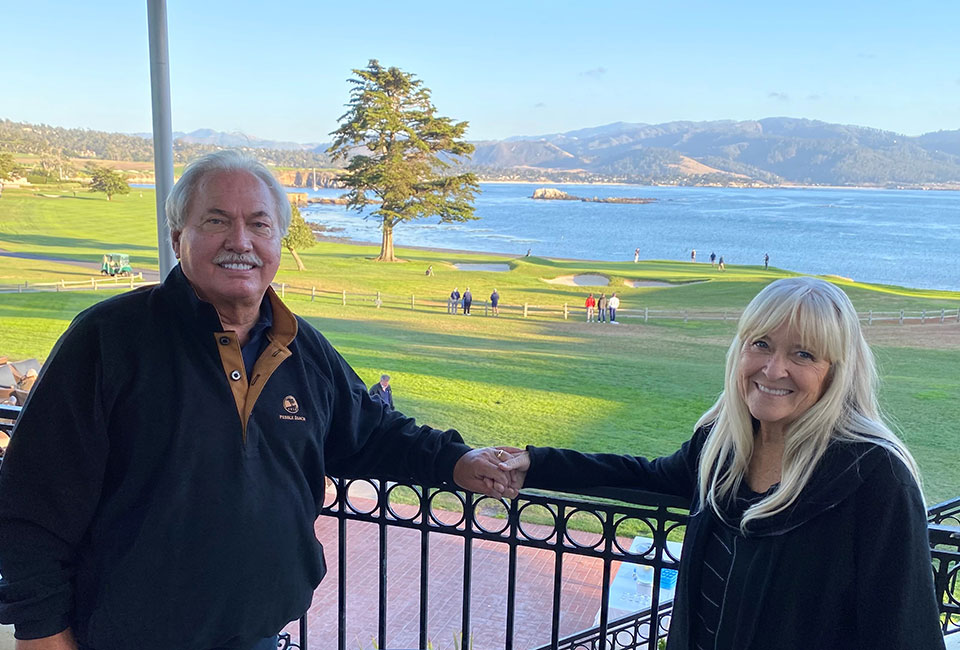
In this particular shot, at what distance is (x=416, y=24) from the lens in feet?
144

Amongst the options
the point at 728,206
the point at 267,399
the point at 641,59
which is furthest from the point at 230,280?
the point at 728,206

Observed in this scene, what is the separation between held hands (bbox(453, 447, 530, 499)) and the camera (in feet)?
5.15

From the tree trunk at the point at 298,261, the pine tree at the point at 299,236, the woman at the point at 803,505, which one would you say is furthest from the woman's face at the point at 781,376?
the tree trunk at the point at 298,261

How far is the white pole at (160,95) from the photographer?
3301mm

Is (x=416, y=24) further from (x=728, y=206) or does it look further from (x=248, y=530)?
(x=248, y=530)

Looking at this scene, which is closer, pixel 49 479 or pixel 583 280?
pixel 49 479

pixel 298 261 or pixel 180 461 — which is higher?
pixel 180 461

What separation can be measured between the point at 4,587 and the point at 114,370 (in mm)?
410

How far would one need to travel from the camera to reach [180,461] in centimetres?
125

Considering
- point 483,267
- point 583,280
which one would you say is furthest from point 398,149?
point 583,280

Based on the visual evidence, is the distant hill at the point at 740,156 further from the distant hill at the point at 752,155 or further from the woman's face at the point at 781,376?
the woman's face at the point at 781,376

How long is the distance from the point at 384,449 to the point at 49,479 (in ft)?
2.20

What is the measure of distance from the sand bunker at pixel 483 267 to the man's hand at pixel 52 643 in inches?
1370

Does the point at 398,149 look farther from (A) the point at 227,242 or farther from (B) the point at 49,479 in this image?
(B) the point at 49,479
